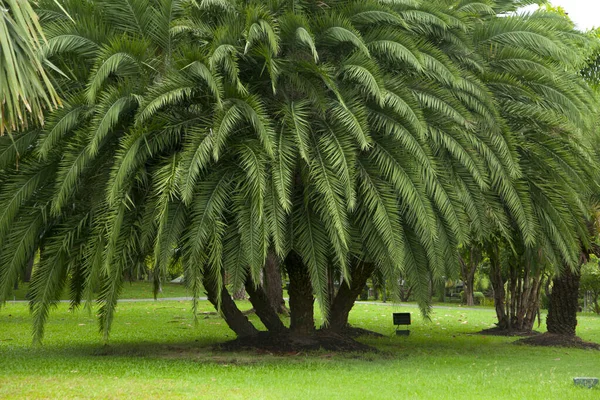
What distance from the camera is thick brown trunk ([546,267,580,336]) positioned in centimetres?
1666

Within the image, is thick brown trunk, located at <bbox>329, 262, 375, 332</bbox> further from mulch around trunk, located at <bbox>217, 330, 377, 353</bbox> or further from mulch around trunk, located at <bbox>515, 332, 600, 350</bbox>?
mulch around trunk, located at <bbox>515, 332, 600, 350</bbox>

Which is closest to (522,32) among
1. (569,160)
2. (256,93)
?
(569,160)

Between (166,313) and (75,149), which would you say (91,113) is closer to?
(75,149)

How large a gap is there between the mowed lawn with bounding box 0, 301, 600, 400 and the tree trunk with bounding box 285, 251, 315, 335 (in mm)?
912

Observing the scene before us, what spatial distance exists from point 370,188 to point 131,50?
14.1ft

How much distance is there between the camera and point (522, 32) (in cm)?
1302

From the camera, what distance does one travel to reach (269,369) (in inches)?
439

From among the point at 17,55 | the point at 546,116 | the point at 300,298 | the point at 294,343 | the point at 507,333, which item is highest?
the point at 546,116

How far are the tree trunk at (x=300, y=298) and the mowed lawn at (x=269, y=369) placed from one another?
0.91m

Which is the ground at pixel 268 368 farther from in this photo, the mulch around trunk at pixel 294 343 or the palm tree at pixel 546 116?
the palm tree at pixel 546 116

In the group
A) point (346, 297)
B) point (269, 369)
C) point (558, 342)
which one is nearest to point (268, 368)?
point (269, 369)

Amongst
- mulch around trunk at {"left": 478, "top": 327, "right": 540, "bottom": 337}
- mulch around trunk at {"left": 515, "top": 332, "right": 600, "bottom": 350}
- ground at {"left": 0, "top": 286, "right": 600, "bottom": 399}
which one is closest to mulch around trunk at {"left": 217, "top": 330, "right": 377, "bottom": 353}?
ground at {"left": 0, "top": 286, "right": 600, "bottom": 399}

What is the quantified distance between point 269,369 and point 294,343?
7.46ft

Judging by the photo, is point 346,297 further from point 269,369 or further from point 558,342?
point 558,342
